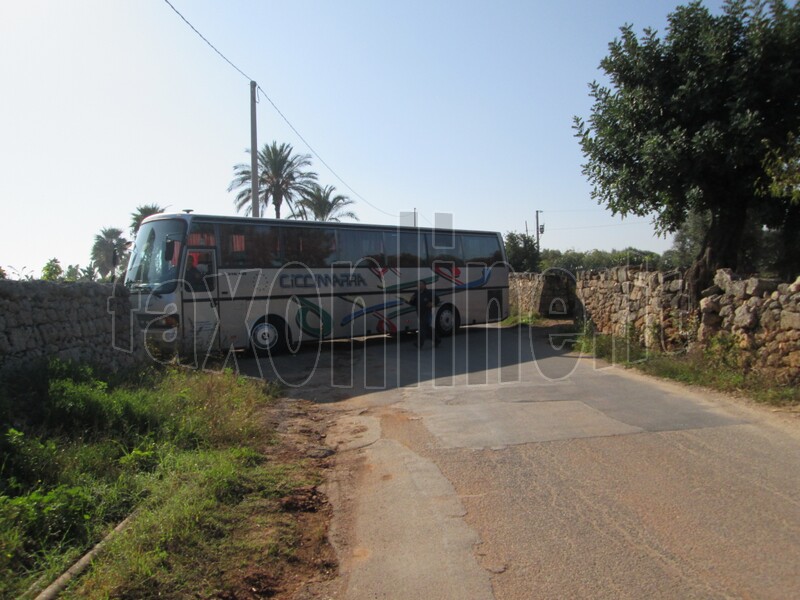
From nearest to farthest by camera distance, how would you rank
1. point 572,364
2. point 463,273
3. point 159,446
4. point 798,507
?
point 798,507
point 159,446
point 572,364
point 463,273

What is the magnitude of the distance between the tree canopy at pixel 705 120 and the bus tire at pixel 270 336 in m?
8.06

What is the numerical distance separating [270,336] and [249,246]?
2.19 metres

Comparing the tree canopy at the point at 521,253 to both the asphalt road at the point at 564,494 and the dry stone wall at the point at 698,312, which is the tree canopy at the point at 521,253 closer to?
the dry stone wall at the point at 698,312

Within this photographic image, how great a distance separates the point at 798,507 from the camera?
15.4 ft

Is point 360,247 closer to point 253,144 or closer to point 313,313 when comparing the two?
point 313,313

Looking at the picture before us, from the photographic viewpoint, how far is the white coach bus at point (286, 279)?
1270 centimetres

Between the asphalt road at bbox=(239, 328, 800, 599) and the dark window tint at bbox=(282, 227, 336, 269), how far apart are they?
538 cm

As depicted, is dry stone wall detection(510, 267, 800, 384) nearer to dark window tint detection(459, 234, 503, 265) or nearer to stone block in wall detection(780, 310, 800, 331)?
stone block in wall detection(780, 310, 800, 331)

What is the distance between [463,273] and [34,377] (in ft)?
43.7

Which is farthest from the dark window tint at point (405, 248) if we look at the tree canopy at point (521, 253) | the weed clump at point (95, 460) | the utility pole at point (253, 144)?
the tree canopy at point (521, 253)

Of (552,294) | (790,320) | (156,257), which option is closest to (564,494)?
(790,320)

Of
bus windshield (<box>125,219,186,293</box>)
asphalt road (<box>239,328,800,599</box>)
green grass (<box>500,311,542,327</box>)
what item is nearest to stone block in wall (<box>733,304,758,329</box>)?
asphalt road (<box>239,328,800,599</box>)

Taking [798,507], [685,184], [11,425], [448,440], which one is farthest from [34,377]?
[685,184]

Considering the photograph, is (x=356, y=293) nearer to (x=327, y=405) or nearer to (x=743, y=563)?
(x=327, y=405)
